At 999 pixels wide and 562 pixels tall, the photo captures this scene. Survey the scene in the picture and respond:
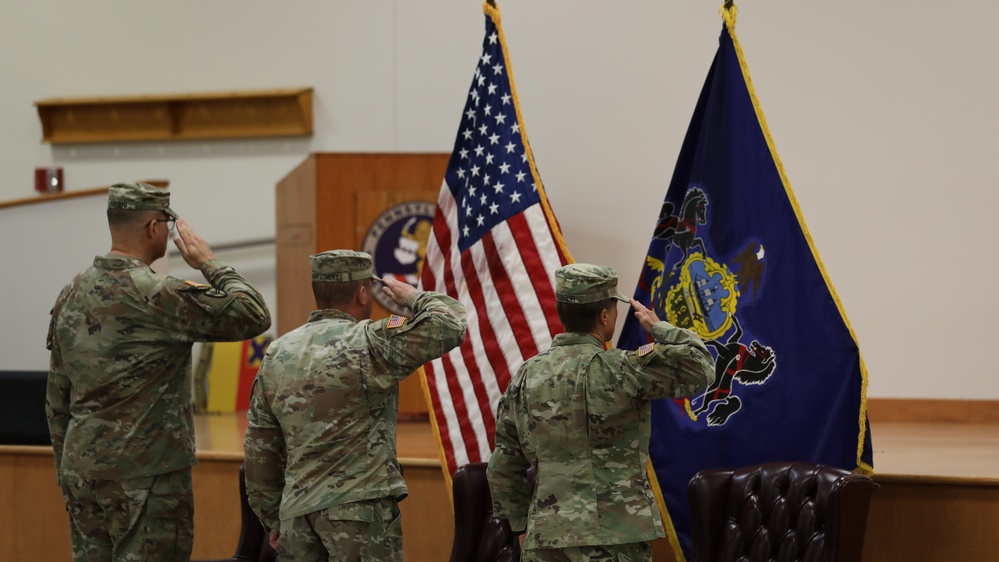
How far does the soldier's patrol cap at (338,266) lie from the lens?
9.55 feet

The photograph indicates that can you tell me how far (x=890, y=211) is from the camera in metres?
5.73

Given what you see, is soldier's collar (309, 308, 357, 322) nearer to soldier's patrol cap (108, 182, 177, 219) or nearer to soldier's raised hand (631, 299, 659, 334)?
soldier's patrol cap (108, 182, 177, 219)

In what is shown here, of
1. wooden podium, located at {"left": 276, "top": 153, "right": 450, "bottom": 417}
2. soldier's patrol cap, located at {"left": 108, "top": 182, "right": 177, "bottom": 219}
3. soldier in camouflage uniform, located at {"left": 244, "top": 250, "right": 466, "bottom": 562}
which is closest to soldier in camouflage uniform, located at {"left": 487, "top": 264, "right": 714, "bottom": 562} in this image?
soldier in camouflage uniform, located at {"left": 244, "top": 250, "right": 466, "bottom": 562}

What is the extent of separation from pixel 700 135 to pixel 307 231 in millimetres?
2686

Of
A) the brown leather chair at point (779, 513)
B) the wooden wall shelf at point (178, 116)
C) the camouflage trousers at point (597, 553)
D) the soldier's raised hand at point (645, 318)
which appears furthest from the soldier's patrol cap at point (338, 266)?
the wooden wall shelf at point (178, 116)

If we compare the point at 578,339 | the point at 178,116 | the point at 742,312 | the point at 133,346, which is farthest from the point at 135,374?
the point at 178,116

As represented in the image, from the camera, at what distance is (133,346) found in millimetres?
3092

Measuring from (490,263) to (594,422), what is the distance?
1.44 meters

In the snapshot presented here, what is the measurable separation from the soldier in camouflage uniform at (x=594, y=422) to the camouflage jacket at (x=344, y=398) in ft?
1.07

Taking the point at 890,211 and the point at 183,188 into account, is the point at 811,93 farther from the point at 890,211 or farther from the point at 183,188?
the point at 183,188

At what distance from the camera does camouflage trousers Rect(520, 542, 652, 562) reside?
2.69 meters

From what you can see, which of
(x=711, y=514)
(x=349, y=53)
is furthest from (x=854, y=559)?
(x=349, y=53)

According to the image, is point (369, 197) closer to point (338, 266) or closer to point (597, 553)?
point (338, 266)

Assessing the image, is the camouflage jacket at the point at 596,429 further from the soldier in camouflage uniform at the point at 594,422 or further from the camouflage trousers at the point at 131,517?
the camouflage trousers at the point at 131,517
